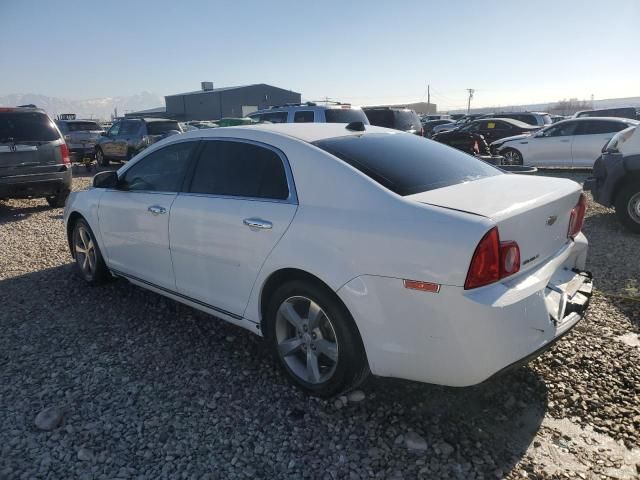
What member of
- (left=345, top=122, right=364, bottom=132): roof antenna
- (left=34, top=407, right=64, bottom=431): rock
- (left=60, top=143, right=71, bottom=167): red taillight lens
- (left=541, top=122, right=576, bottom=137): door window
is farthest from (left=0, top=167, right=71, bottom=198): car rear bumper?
(left=541, top=122, right=576, bottom=137): door window

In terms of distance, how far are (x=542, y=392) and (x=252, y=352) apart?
1.93m

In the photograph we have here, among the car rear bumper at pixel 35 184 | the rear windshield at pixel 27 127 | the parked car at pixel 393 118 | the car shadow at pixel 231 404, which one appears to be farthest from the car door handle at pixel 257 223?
the parked car at pixel 393 118

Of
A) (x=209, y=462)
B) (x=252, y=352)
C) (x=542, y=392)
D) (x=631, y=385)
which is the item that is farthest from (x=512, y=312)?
(x=252, y=352)

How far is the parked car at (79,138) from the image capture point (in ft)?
55.3

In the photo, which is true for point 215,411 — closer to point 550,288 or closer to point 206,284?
point 206,284

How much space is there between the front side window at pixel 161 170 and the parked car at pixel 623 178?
575cm

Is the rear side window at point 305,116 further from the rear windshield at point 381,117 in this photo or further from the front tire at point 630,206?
the front tire at point 630,206

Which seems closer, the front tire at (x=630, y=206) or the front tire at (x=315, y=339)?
the front tire at (x=315, y=339)

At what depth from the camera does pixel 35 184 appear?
26.4 feet

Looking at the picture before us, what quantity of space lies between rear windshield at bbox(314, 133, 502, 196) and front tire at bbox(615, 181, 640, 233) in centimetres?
412

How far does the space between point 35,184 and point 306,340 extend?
7.13 meters

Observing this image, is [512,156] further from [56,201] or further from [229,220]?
[229,220]

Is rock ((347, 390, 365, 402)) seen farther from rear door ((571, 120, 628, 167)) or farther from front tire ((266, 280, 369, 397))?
rear door ((571, 120, 628, 167))

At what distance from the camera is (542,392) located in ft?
9.53
